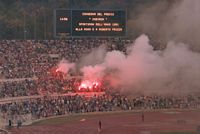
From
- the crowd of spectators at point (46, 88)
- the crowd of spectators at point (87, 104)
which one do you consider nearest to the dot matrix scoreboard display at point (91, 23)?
the crowd of spectators at point (46, 88)

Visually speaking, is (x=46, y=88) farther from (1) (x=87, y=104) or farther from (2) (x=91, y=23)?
(2) (x=91, y=23)

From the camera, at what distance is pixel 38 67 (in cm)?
7956

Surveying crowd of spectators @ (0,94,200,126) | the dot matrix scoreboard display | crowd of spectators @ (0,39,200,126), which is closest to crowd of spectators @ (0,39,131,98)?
crowd of spectators @ (0,39,200,126)

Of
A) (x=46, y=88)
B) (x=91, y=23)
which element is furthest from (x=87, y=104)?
(x=91, y=23)

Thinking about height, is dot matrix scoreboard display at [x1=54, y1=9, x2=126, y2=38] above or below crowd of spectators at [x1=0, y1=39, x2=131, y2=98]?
above

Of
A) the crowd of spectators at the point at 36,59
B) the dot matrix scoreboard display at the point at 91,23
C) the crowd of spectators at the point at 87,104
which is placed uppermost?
the dot matrix scoreboard display at the point at 91,23

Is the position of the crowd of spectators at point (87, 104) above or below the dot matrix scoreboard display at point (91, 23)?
below

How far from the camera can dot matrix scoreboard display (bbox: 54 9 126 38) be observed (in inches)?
3455

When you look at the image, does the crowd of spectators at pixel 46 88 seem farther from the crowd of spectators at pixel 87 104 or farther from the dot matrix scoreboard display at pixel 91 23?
the dot matrix scoreboard display at pixel 91 23

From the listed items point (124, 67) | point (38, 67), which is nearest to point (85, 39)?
point (38, 67)

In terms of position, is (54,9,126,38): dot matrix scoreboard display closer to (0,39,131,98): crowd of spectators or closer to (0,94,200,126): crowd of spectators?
(0,39,131,98): crowd of spectators

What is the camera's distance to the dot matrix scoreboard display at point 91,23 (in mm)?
87750

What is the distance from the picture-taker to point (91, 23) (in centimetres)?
8806

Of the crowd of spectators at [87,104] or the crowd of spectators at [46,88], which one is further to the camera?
the crowd of spectators at [46,88]
